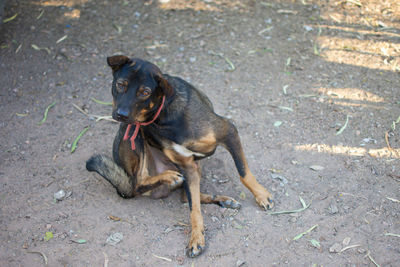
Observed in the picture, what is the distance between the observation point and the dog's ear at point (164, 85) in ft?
11.5

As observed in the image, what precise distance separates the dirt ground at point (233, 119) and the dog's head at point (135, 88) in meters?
1.36

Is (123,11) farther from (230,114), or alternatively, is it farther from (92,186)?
(92,186)

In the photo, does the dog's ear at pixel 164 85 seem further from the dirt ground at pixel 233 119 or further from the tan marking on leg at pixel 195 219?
the dirt ground at pixel 233 119

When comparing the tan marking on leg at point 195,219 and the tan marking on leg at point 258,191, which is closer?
the tan marking on leg at point 195,219

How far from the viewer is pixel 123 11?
7262 mm

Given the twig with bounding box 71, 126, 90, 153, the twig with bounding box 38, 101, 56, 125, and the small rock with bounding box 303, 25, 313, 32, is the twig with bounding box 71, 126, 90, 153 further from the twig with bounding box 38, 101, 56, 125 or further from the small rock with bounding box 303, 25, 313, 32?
the small rock with bounding box 303, 25, 313, 32

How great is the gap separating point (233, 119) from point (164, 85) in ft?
6.82

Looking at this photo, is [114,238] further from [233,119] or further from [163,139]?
[233,119]

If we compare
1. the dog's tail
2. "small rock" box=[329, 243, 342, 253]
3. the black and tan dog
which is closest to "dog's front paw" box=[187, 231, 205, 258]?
the black and tan dog

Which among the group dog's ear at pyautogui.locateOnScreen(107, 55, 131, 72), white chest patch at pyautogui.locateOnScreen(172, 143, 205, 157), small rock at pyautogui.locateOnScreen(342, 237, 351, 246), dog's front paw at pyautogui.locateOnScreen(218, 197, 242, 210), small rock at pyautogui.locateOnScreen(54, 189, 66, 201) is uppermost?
dog's ear at pyautogui.locateOnScreen(107, 55, 131, 72)

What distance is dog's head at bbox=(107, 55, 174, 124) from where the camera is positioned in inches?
134

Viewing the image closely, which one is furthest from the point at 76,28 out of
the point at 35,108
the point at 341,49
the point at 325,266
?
the point at 325,266

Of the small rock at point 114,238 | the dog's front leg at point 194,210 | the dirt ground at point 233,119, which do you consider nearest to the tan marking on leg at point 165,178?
the dog's front leg at point 194,210

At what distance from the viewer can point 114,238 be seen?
4.05 meters
